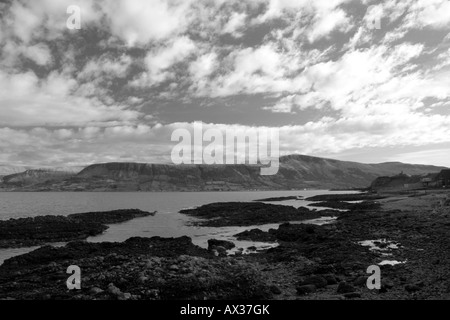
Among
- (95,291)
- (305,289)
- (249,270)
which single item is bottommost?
(95,291)

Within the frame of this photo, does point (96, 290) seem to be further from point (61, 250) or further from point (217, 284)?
point (61, 250)

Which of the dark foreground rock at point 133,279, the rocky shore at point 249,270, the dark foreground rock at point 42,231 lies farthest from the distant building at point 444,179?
the dark foreground rock at point 133,279

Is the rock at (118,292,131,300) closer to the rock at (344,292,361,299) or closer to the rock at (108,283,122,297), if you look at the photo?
the rock at (108,283,122,297)

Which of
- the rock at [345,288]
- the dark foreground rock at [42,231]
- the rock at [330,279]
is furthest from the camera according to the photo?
the dark foreground rock at [42,231]

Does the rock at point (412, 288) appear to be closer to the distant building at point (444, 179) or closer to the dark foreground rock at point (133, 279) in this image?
the dark foreground rock at point (133, 279)

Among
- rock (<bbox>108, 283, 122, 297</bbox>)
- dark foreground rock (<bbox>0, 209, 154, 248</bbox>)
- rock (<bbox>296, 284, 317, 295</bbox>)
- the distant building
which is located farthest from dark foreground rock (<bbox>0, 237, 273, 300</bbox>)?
the distant building

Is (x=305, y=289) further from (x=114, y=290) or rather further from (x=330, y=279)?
(x=114, y=290)

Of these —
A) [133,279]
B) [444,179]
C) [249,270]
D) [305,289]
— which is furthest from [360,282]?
[444,179]
